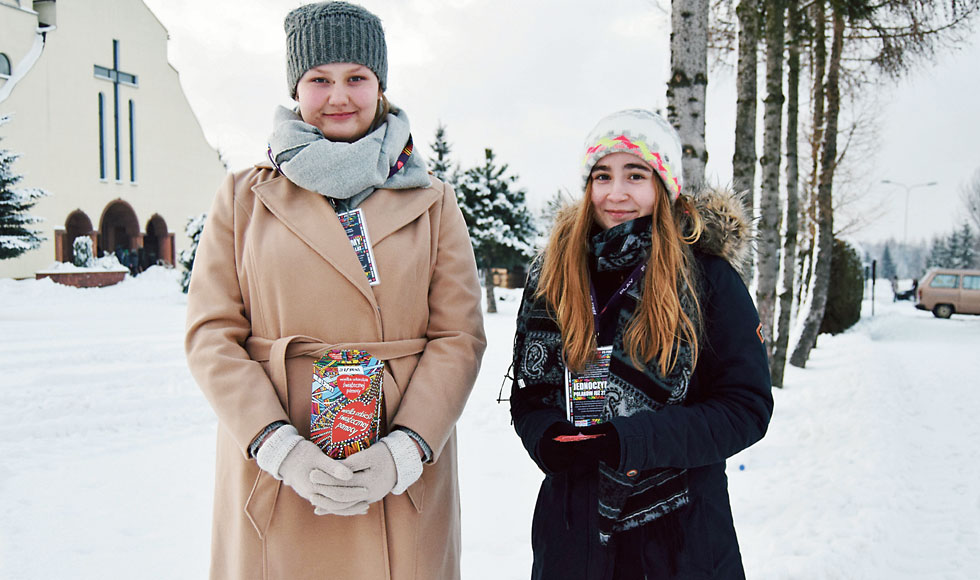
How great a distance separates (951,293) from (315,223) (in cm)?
2817

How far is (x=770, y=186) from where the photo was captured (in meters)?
8.18

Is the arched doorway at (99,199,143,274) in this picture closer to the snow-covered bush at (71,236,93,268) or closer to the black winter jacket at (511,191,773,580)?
the snow-covered bush at (71,236,93,268)

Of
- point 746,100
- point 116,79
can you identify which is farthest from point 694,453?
point 116,79

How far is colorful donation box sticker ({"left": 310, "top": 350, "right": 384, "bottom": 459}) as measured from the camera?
5.70ft

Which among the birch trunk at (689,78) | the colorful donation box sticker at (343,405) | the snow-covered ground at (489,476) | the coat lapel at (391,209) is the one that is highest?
the birch trunk at (689,78)

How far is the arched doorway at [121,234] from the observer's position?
27891mm

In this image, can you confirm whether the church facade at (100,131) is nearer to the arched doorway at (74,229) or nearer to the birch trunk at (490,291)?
the arched doorway at (74,229)

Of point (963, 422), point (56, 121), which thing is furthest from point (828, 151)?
point (56, 121)

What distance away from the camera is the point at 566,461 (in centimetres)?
173

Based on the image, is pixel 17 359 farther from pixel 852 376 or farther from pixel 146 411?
pixel 852 376

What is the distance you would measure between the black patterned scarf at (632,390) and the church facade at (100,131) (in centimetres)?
2421

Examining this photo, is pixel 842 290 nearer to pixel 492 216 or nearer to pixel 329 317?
pixel 492 216

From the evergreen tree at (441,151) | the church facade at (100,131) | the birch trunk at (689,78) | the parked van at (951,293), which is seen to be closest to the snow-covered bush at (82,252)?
the church facade at (100,131)

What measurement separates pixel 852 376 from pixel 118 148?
1108 inches
